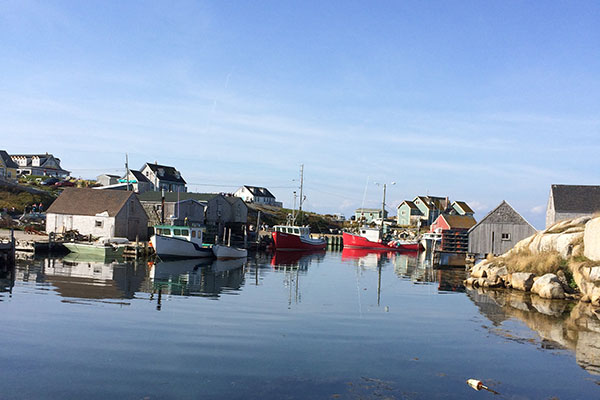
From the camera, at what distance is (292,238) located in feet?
223

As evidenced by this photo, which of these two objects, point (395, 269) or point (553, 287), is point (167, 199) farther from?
point (553, 287)

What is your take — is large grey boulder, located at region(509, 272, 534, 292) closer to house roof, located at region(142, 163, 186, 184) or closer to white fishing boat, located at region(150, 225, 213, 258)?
white fishing boat, located at region(150, 225, 213, 258)

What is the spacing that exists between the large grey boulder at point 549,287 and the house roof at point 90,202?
40.3m

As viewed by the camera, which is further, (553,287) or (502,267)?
(502,267)

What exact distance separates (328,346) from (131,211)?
4377 cm

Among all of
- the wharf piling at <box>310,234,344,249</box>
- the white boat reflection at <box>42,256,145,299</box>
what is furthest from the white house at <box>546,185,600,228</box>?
the wharf piling at <box>310,234,344,249</box>

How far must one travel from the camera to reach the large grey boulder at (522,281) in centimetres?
3077

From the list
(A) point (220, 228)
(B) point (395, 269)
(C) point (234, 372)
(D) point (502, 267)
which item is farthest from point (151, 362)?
(A) point (220, 228)

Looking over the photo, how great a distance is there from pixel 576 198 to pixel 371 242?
1234 inches

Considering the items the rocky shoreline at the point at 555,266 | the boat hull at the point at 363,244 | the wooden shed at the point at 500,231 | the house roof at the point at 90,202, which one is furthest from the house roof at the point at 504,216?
the house roof at the point at 90,202

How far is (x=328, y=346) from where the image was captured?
52.1 ft

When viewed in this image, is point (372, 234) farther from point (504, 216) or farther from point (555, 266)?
Answer: point (555, 266)

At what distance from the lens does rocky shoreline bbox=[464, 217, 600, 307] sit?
2741 cm

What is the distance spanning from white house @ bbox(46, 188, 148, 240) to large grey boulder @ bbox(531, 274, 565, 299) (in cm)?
3823
